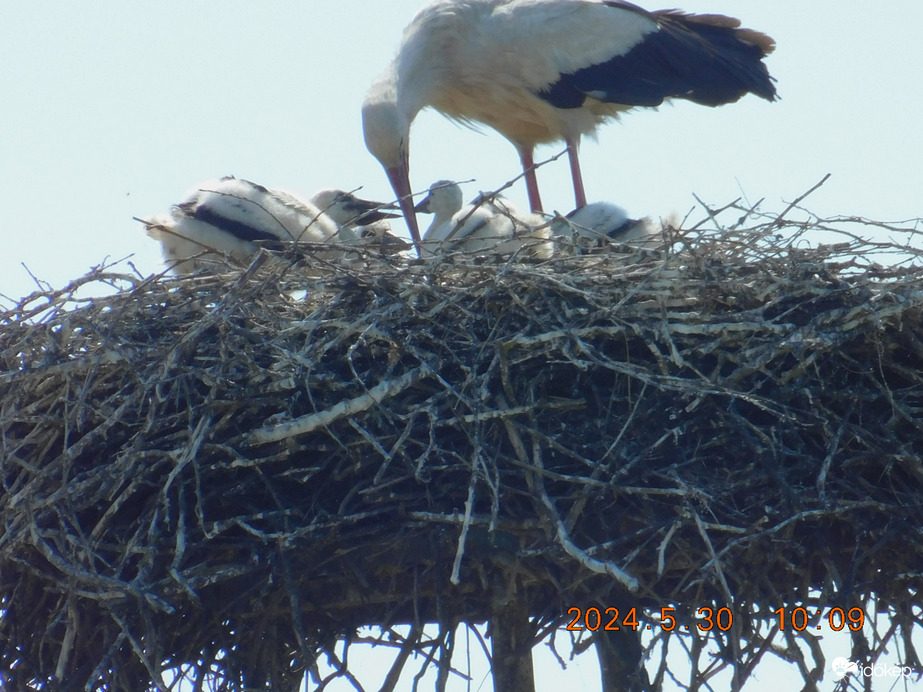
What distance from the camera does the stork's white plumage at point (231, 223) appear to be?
538 cm

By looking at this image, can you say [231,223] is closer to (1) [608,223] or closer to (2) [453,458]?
(1) [608,223]

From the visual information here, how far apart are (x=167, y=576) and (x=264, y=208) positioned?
5.42ft

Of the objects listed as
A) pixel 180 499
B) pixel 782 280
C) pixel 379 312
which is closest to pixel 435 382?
pixel 379 312

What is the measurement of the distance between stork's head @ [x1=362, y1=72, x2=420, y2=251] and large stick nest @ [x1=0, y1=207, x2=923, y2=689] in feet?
6.68

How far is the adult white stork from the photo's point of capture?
22.3ft

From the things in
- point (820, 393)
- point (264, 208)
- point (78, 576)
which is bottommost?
point (78, 576)

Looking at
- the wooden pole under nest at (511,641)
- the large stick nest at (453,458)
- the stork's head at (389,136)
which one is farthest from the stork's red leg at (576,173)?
the wooden pole under nest at (511,641)

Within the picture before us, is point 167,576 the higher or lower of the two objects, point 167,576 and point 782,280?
the lower

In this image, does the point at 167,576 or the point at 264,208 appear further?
the point at 264,208

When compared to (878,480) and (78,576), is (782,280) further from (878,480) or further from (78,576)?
(78,576)

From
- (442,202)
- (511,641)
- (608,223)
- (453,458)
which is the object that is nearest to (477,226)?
(608,223)

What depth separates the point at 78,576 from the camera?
3842 millimetres
